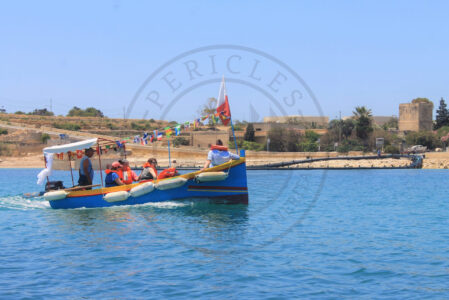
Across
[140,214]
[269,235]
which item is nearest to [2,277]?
[269,235]

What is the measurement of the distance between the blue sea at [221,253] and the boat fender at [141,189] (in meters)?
0.71

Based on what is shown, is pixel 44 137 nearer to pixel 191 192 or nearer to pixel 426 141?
pixel 426 141

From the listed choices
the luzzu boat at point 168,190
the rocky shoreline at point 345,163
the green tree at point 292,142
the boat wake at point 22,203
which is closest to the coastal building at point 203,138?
the green tree at point 292,142

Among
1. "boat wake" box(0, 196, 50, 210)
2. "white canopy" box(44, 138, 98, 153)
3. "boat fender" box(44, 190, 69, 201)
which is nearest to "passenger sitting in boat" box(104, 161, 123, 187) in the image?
"white canopy" box(44, 138, 98, 153)

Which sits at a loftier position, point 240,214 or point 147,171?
point 147,171

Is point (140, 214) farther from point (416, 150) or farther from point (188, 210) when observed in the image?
point (416, 150)

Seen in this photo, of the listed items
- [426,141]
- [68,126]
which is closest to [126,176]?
[426,141]

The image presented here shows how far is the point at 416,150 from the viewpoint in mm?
71188

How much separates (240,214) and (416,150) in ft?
190

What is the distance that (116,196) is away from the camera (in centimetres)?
1872

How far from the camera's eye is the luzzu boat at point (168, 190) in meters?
18.8

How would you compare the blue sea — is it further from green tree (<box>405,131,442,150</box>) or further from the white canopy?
green tree (<box>405,131,442,150</box>)

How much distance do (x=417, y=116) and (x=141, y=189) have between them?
286 ft

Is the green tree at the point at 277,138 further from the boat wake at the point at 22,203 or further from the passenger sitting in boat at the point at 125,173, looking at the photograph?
the passenger sitting in boat at the point at 125,173
